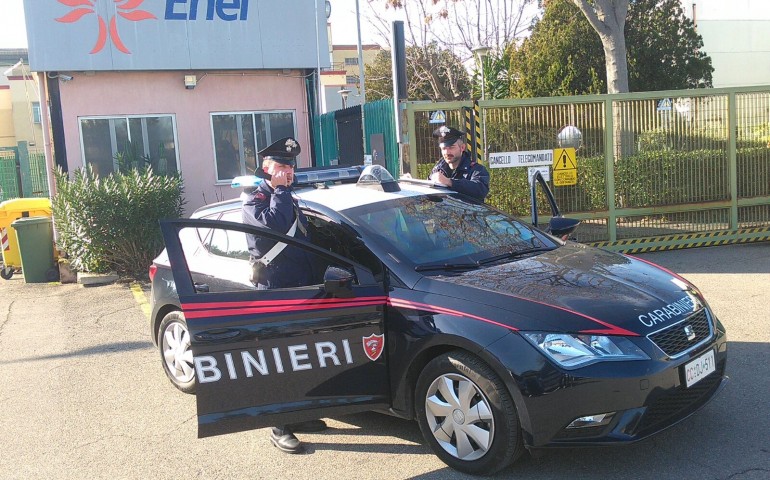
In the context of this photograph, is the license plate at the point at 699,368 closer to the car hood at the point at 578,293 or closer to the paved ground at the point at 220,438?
the car hood at the point at 578,293

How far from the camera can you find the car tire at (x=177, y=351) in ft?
18.1

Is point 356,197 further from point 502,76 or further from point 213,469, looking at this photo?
point 502,76

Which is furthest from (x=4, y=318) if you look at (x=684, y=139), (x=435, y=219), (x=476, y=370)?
(x=684, y=139)

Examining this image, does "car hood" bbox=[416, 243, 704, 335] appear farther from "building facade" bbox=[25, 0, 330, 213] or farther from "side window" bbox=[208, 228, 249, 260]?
"building facade" bbox=[25, 0, 330, 213]

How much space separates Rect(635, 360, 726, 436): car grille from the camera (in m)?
3.67

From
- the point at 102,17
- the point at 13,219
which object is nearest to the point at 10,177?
the point at 13,219

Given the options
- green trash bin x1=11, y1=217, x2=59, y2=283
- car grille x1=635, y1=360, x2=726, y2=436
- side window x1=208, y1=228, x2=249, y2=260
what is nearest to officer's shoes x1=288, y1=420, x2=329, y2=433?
side window x1=208, y1=228, x2=249, y2=260

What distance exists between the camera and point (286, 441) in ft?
14.7

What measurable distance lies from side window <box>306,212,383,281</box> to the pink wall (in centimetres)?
896

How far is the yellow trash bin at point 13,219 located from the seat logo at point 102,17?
2.77 meters

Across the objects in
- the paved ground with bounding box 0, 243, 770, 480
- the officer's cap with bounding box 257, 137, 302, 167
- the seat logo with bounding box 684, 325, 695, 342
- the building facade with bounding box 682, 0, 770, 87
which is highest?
the building facade with bounding box 682, 0, 770, 87

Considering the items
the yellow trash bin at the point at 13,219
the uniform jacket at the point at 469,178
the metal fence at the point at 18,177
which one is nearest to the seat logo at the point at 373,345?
the uniform jacket at the point at 469,178

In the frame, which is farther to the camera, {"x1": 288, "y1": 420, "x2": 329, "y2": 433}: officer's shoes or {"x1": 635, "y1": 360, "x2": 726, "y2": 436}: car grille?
{"x1": 288, "y1": 420, "x2": 329, "y2": 433}: officer's shoes

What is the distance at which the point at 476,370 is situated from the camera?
377 centimetres
